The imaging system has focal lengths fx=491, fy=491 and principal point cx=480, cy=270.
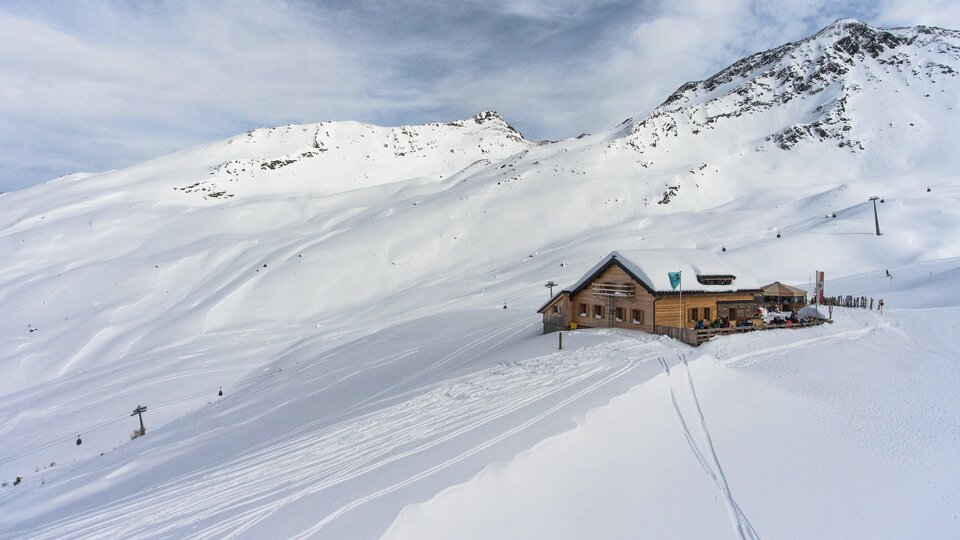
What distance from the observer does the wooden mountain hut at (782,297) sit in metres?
29.8

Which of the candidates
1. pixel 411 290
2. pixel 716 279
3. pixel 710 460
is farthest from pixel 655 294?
pixel 411 290

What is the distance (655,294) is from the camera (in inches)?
899

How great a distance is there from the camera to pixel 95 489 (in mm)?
15820

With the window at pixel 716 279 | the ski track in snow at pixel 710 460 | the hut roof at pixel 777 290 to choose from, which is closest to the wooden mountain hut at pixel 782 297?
the hut roof at pixel 777 290

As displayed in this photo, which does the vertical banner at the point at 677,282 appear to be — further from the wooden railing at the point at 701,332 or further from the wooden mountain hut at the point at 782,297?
the wooden mountain hut at the point at 782,297

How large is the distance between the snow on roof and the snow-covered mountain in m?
3.42

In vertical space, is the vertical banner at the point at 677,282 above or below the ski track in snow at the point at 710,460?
above

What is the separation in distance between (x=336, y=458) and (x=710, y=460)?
8.57 metres

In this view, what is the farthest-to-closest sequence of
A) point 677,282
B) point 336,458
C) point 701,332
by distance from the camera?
point 677,282, point 701,332, point 336,458

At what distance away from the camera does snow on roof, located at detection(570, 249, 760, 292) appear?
23656 millimetres

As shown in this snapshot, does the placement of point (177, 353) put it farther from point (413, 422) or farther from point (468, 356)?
point (413, 422)

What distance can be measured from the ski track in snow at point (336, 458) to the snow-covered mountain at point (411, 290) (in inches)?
4.2

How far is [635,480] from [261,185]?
104 m

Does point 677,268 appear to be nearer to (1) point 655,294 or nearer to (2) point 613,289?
(1) point 655,294
